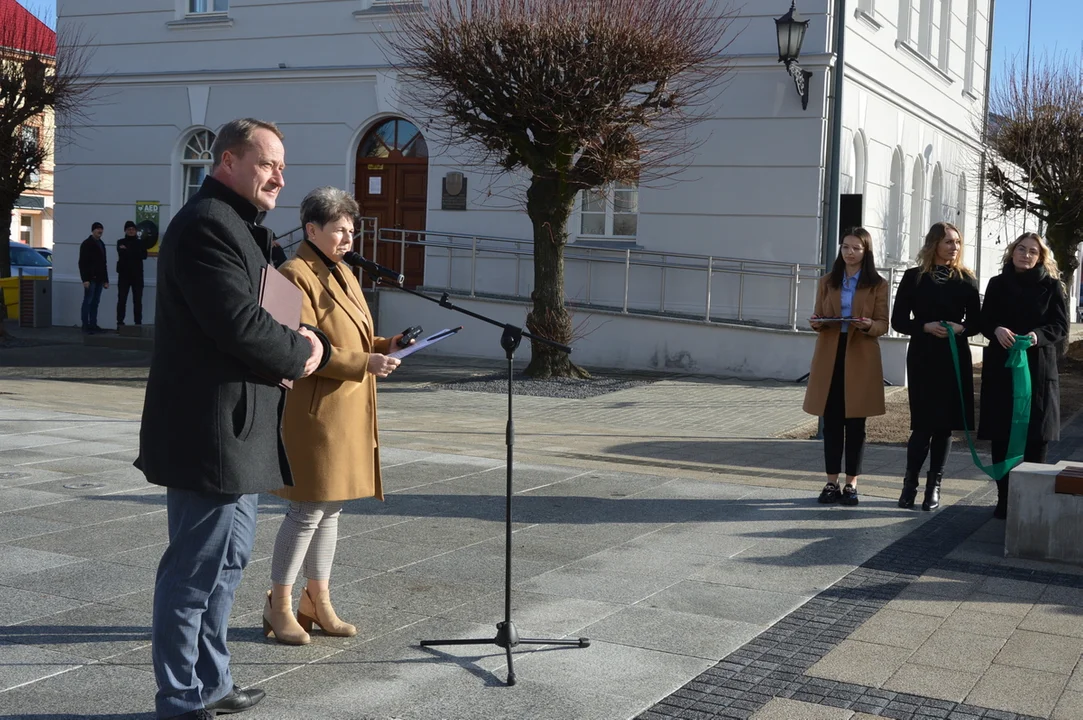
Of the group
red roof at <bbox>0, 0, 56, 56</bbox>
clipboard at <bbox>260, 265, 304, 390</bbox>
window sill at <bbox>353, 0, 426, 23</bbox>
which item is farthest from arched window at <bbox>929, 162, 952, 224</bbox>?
clipboard at <bbox>260, 265, 304, 390</bbox>

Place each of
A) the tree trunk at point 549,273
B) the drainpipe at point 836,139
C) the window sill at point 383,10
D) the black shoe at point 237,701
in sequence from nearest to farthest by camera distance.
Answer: the black shoe at point 237,701 → the drainpipe at point 836,139 → the tree trunk at point 549,273 → the window sill at point 383,10

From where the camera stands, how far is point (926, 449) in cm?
804

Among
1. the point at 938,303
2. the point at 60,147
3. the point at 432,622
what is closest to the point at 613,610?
the point at 432,622

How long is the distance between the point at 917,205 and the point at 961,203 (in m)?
3.51

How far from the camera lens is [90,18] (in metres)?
23.1

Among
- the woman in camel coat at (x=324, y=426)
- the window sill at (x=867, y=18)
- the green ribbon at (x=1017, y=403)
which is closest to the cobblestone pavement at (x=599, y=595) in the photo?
the woman in camel coat at (x=324, y=426)

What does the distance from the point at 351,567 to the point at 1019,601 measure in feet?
10.5

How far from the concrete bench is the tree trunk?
30.0 ft

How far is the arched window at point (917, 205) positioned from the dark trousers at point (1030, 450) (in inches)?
593

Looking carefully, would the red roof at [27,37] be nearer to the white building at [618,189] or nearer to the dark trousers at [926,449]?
the white building at [618,189]

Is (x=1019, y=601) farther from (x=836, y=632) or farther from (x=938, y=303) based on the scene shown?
(x=938, y=303)

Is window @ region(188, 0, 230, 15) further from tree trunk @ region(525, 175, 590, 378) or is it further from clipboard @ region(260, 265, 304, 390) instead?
clipboard @ region(260, 265, 304, 390)

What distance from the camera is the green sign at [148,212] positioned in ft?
73.4

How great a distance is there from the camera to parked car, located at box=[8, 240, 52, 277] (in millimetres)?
28186
